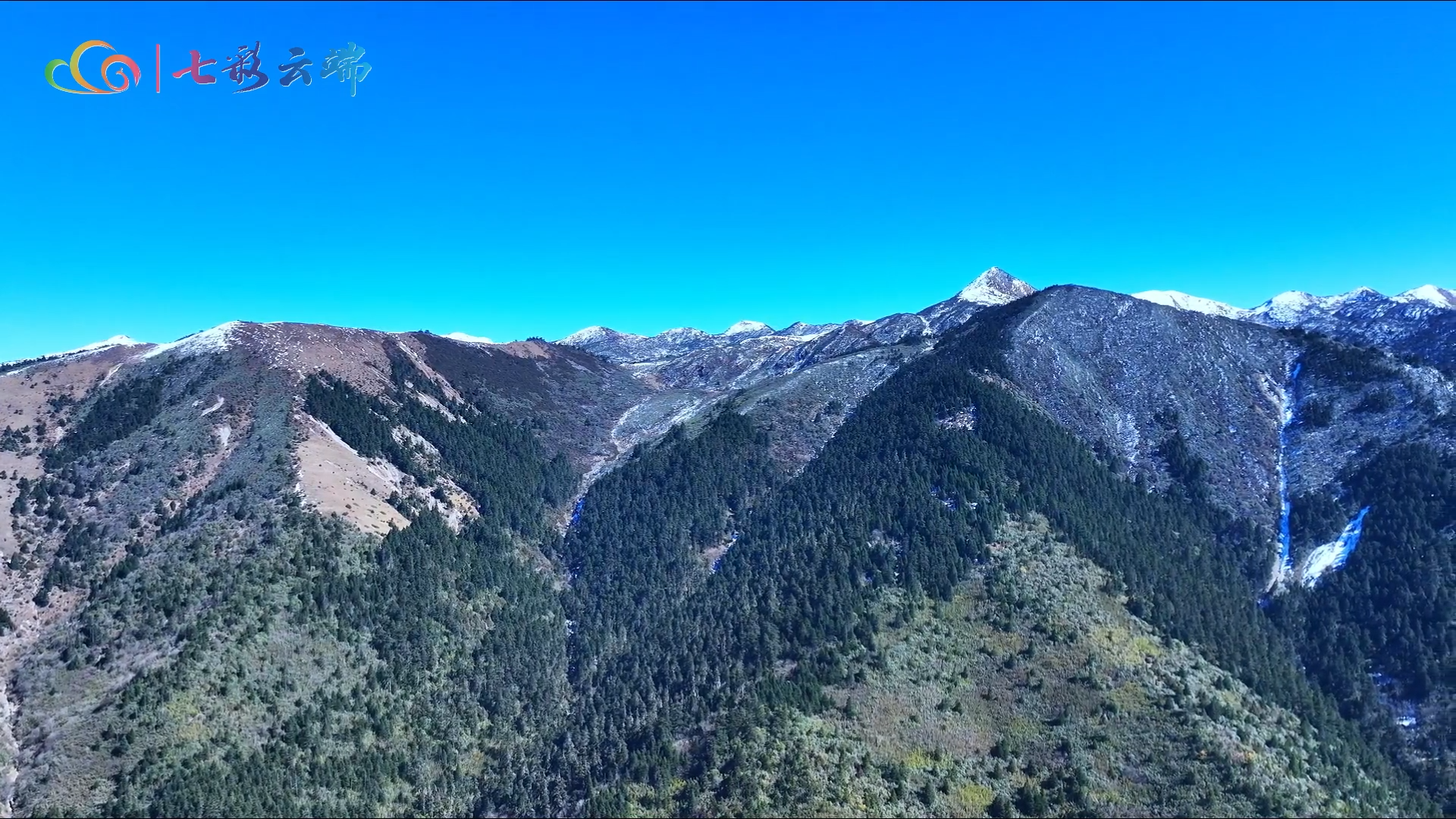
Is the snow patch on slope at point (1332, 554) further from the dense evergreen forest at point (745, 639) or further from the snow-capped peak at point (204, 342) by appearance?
the snow-capped peak at point (204, 342)

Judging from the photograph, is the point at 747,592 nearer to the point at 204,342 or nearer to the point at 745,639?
the point at 745,639

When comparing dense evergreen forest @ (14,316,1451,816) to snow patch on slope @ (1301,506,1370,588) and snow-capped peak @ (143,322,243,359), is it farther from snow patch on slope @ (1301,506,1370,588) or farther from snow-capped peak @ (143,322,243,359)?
snow-capped peak @ (143,322,243,359)

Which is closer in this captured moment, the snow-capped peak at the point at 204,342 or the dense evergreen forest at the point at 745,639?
the dense evergreen forest at the point at 745,639

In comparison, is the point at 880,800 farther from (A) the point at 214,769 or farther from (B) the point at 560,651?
(A) the point at 214,769

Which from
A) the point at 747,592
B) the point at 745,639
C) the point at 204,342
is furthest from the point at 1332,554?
the point at 204,342

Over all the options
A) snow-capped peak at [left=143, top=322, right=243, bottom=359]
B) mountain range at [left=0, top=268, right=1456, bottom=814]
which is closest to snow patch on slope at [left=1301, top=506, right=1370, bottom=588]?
mountain range at [left=0, top=268, right=1456, bottom=814]

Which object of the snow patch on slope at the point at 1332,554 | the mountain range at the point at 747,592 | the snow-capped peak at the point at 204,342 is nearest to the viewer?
the mountain range at the point at 747,592

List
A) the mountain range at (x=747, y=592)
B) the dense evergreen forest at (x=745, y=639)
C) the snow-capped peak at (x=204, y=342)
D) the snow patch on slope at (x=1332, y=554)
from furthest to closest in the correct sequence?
the snow-capped peak at (x=204, y=342), the snow patch on slope at (x=1332, y=554), the mountain range at (x=747, y=592), the dense evergreen forest at (x=745, y=639)

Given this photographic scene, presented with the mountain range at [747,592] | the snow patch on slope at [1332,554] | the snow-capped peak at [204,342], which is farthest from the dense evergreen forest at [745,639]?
the snow-capped peak at [204,342]

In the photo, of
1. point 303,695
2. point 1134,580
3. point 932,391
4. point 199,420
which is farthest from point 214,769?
point 932,391
